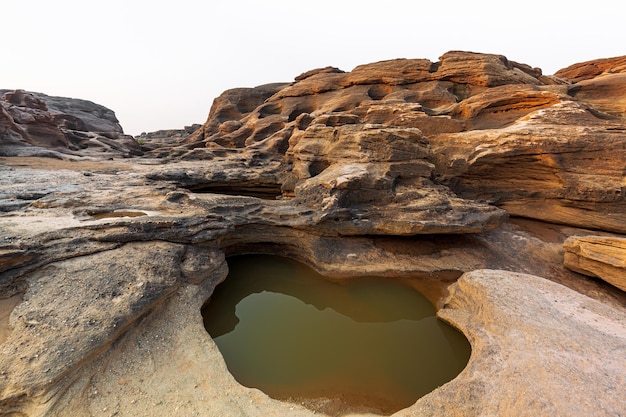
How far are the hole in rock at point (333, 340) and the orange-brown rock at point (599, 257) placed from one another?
164 inches

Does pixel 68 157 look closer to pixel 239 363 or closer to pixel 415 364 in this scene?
pixel 239 363

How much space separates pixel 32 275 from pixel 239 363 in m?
4.04

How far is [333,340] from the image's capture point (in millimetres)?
5414

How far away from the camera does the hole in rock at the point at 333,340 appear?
4.38 m

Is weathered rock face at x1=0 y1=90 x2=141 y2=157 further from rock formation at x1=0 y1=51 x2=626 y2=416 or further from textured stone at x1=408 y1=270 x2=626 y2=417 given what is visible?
textured stone at x1=408 y1=270 x2=626 y2=417

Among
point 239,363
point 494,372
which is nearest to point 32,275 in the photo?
point 239,363

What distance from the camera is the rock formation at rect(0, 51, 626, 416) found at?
144 inches

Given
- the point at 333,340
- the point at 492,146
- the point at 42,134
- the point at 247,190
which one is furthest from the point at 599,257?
the point at 42,134

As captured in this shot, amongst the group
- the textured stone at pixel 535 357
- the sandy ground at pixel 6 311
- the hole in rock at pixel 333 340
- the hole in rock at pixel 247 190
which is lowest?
the hole in rock at pixel 333 340

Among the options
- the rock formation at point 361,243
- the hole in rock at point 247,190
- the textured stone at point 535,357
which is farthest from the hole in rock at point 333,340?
the hole in rock at point 247,190

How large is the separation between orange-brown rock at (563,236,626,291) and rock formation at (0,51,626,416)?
34 millimetres

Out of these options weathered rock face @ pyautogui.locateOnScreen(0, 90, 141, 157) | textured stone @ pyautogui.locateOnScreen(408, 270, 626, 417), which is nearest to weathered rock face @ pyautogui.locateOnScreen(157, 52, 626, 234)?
textured stone @ pyautogui.locateOnScreen(408, 270, 626, 417)

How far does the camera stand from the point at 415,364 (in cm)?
489

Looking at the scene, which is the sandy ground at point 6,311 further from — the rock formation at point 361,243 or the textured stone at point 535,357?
the textured stone at point 535,357
